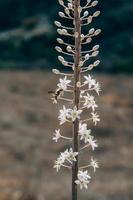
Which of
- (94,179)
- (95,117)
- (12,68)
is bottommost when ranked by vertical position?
(95,117)

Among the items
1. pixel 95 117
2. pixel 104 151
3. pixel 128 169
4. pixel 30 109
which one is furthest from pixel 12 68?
pixel 95 117

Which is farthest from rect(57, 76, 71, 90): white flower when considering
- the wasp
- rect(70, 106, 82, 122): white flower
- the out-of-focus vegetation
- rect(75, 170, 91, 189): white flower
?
the out-of-focus vegetation

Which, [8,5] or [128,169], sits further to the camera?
[8,5]

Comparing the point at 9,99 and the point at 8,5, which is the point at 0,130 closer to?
the point at 9,99

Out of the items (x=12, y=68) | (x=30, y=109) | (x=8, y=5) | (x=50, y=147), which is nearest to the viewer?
(x=50, y=147)

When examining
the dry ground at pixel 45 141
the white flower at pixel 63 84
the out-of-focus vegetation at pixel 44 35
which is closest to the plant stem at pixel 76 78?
the white flower at pixel 63 84

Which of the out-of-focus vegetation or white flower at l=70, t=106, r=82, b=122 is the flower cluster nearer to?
white flower at l=70, t=106, r=82, b=122

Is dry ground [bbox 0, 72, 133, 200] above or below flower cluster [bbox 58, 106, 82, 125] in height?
above

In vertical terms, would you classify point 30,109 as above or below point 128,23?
below

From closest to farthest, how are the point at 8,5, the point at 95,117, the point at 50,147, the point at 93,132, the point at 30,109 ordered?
the point at 95,117
the point at 50,147
the point at 93,132
the point at 30,109
the point at 8,5
